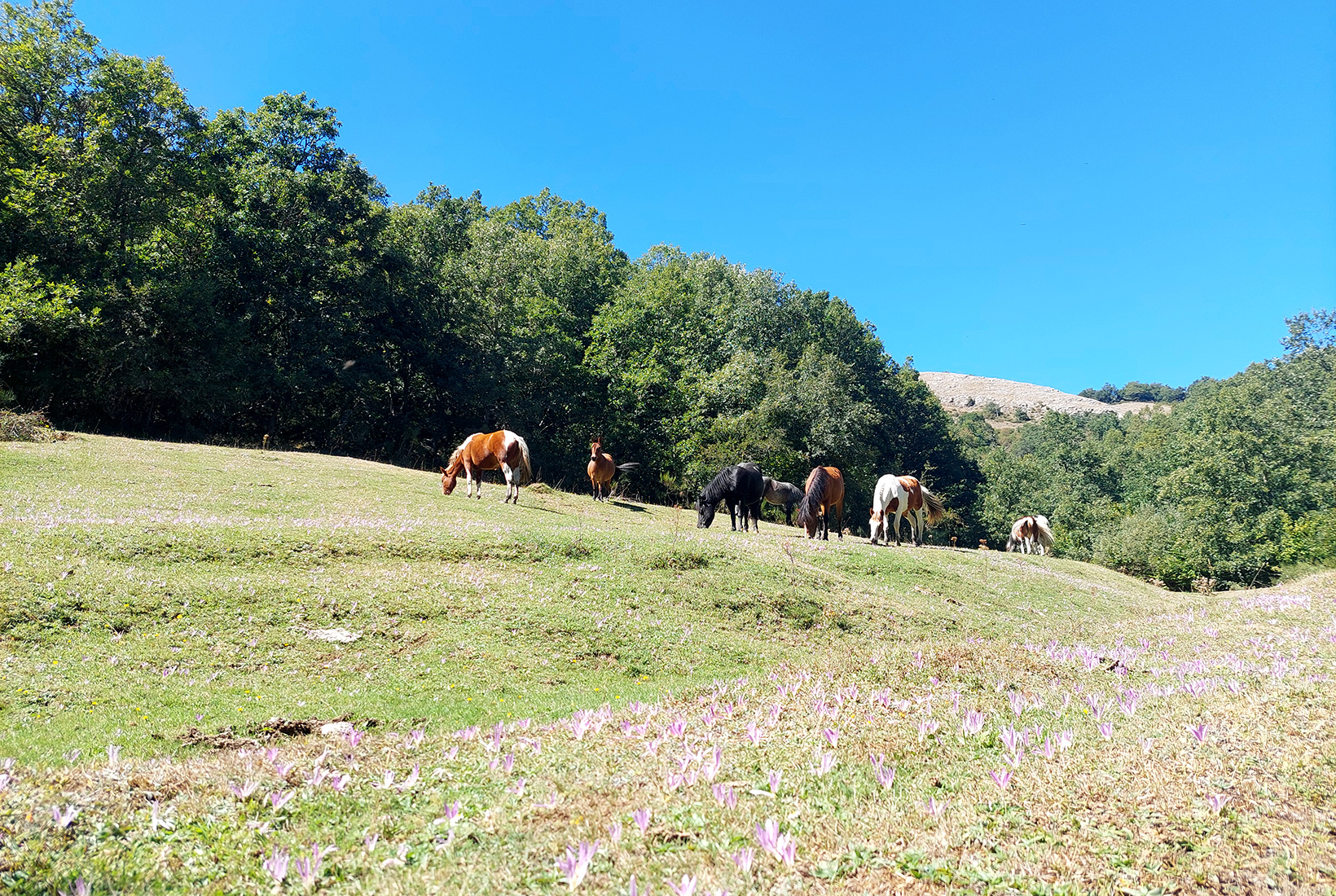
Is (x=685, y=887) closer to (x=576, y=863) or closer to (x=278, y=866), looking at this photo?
(x=576, y=863)

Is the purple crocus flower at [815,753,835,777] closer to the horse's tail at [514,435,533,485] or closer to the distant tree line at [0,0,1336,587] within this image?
the horse's tail at [514,435,533,485]

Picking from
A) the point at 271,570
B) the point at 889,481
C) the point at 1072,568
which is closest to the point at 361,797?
the point at 271,570

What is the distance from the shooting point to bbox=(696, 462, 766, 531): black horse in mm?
26266

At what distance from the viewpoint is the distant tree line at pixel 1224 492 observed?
4841cm

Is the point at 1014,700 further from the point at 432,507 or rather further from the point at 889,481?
the point at 889,481

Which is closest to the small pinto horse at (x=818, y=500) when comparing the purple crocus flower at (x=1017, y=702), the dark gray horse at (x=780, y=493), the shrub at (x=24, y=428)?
the dark gray horse at (x=780, y=493)

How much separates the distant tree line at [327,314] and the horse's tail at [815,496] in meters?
17.8

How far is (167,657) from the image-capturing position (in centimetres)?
848

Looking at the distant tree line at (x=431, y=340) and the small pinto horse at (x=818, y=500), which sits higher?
the distant tree line at (x=431, y=340)

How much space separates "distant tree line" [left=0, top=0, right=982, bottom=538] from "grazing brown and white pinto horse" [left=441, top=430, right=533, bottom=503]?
16.1 m

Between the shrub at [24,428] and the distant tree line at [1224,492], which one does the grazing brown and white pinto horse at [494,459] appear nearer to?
the shrub at [24,428]

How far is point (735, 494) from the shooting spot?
26.2 m

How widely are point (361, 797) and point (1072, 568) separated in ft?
97.3

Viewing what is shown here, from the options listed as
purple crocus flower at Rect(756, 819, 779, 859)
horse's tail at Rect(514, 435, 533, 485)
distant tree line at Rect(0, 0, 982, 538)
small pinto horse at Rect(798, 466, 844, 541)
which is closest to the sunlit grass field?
purple crocus flower at Rect(756, 819, 779, 859)
